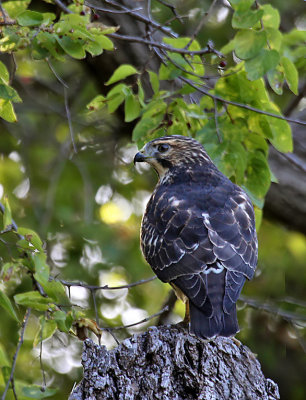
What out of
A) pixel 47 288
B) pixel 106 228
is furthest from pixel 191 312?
pixel 106 228

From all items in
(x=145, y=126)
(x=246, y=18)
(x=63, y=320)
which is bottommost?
(x=63, y=320)

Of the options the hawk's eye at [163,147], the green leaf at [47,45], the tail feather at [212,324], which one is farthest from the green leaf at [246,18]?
the tail feather at [212,324]

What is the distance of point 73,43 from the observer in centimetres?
429

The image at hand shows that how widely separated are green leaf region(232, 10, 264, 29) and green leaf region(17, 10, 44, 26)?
1.14 metres

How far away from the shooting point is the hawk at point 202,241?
4.14 meters

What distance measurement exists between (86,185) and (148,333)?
3.45 meters

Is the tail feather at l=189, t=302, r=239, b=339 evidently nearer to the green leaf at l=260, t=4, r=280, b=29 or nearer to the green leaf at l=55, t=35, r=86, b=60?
the green leaf at l=55, t=35, r=86, b=60

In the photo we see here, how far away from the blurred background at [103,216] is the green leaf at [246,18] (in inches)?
101

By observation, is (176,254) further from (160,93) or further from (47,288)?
(160,93)

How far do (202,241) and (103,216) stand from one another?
3.76 meters

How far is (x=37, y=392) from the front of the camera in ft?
13.6

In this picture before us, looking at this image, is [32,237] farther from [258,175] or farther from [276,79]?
[276,79]

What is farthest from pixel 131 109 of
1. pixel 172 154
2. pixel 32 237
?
pixel 32 237

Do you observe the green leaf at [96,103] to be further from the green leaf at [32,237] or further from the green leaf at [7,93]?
the green leaf at [32,237]
